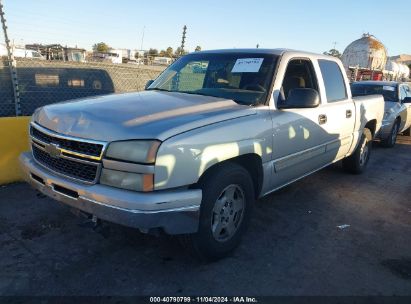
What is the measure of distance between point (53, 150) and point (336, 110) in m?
3.49

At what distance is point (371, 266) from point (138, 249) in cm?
215

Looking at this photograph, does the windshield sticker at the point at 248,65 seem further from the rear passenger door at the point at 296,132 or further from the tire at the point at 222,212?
the tire at the point at 222,212

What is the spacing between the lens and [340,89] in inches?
207

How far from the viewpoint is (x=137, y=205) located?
2639 mm

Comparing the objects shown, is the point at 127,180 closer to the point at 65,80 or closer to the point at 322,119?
the point at 322,119

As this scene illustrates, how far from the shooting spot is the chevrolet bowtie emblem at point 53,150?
3.04 metres

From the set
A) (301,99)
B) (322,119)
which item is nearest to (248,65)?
(301,99)

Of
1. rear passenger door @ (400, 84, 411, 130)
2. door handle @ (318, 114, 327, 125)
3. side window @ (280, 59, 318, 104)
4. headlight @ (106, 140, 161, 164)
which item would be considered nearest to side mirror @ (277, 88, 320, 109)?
side window @ (280, 59, 318, 104)

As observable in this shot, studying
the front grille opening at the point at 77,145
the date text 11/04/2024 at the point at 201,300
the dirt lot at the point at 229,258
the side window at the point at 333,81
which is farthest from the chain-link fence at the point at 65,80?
the date text 11/04/2024 at the point at 201,300

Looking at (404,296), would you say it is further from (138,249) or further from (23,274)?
(23,274)

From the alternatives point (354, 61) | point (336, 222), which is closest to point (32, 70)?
point (336, 222)

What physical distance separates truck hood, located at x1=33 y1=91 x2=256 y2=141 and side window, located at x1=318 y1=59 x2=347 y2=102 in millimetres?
1791

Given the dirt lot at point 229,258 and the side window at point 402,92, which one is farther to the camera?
the side window at point 402,92

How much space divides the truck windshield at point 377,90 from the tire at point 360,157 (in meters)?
3.55
